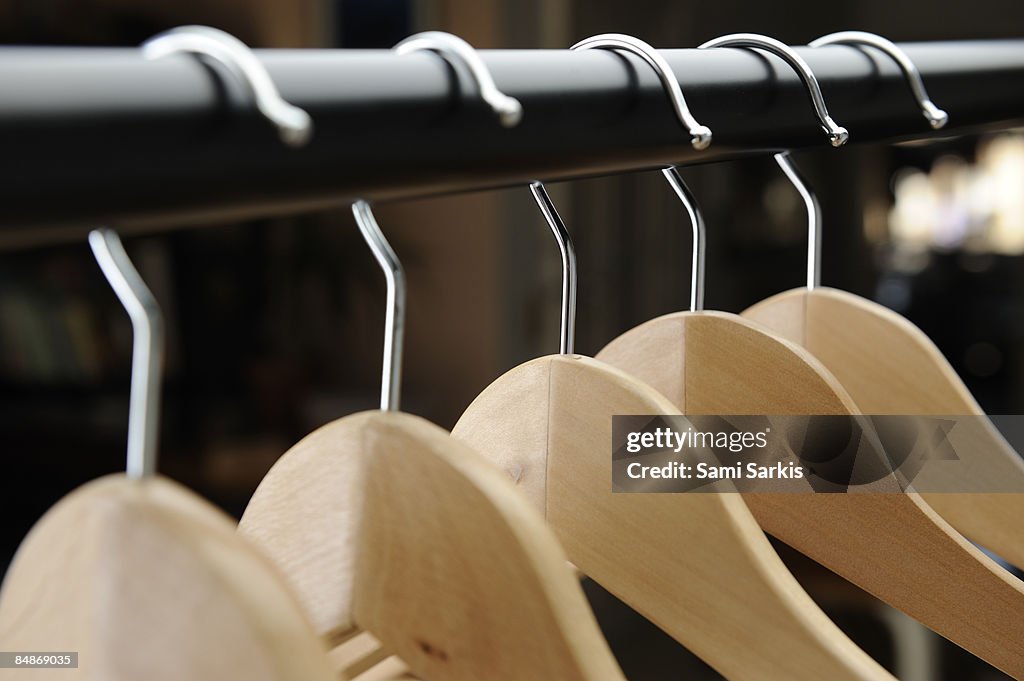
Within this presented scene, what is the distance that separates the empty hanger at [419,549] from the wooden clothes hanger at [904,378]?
1.01 ft

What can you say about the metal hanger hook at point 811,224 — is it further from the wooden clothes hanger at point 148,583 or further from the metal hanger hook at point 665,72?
the wooden clothes hanger at point 148,583

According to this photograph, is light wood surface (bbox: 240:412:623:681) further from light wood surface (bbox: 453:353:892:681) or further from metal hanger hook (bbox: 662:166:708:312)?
metal hanger hook (bbox: 662:166:708:312)

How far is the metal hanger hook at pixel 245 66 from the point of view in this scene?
0.77ft

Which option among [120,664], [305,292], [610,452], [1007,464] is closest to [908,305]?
[305,292]

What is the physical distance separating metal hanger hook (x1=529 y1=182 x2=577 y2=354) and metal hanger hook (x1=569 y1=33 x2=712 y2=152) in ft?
0.21

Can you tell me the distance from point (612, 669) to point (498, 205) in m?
2.73

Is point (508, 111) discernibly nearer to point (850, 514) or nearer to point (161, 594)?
point (161, 594)

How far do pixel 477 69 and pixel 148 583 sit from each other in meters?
0.15

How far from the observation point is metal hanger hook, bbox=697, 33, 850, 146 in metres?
0.42

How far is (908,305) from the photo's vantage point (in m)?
3.01

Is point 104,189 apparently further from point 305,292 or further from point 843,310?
point 305,292

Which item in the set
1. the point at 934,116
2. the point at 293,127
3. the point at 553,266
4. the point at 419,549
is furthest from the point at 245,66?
the point at 553,266

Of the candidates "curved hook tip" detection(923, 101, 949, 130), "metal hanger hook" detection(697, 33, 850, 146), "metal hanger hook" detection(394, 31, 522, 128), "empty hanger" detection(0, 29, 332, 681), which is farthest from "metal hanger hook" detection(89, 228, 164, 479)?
"curved hook tip" detection(923, 101, 949, 130)

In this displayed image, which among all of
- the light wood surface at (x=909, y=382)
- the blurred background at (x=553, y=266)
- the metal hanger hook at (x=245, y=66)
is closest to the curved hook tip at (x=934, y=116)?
the light wood surface at (x=909, y=382)
